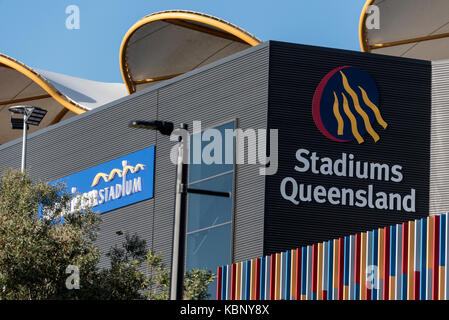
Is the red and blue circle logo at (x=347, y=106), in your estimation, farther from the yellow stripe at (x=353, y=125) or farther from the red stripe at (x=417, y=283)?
the red stripe at (x=417, y=283)

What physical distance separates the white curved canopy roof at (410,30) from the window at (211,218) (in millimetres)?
9123

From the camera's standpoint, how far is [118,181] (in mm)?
36906

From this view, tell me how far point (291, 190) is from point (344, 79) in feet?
11.8

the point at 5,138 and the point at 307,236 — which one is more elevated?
the point at 5,138

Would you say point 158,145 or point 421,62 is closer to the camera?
point 421,62

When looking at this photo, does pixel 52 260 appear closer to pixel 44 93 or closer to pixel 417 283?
pixel 417 283

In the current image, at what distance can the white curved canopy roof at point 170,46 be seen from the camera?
42.3m

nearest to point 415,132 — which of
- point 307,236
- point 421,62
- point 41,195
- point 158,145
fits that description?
point 421,62

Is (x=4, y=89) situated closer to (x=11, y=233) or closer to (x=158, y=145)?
(x=158, y=145)

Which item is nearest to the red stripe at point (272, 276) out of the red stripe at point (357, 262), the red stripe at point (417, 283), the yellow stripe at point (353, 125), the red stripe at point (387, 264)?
the red stripe at point (357, 262)

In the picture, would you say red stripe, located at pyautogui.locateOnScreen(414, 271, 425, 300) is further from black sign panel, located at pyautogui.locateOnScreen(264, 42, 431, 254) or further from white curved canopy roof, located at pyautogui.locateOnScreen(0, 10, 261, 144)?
white curved canopy roof, located at pyautogui.locateOnScreen(0, 10, 261, 144)

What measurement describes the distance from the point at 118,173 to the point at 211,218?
17.8 feet

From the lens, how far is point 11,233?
25766mm
